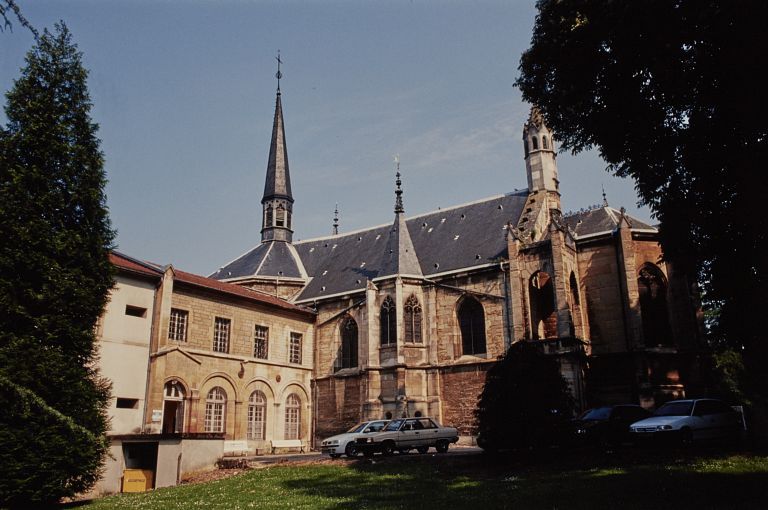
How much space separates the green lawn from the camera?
10102 millimetres

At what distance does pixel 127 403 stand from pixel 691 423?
20452 millimetres

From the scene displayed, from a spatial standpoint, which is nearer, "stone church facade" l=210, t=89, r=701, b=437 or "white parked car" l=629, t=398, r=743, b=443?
"white parked car" l=629, t=398, r=743, b=443

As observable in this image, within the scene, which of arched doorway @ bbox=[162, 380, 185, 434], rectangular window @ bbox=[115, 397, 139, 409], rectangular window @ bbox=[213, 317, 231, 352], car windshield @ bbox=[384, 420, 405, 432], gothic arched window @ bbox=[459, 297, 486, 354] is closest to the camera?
car windshield @ bbox=[384, 420, 405, 432]

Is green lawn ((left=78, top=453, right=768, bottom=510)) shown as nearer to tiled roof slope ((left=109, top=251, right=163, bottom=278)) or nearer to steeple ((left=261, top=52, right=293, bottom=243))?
tiled roof slope ((left=109, top=251, right=163, bottom=278))

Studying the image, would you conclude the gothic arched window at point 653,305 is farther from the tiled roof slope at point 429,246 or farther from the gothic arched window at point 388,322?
the gothic arched window at point 388,322

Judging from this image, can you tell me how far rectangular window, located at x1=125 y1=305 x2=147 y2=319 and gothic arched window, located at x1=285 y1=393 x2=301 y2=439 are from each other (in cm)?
968

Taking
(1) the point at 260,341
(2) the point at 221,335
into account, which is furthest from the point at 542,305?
(2) the point at 221,335

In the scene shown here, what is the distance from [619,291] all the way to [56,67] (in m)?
23.8

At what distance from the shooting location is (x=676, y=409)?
56.9 feet

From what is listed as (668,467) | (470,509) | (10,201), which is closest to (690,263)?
(668,467)

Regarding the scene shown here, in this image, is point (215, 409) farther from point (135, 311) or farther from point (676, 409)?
point (676, 409)

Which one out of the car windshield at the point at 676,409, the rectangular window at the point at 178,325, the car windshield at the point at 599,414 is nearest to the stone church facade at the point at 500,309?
the car windshield at the point at 599,414

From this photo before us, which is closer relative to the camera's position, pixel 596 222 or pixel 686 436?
pixel 686 436

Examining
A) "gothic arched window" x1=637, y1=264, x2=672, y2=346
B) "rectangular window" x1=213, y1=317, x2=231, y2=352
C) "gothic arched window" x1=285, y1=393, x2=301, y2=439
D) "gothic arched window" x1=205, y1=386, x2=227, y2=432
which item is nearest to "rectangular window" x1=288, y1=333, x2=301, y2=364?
"gothic arched window" x1=285, y1=393, x2=301, y2=439
